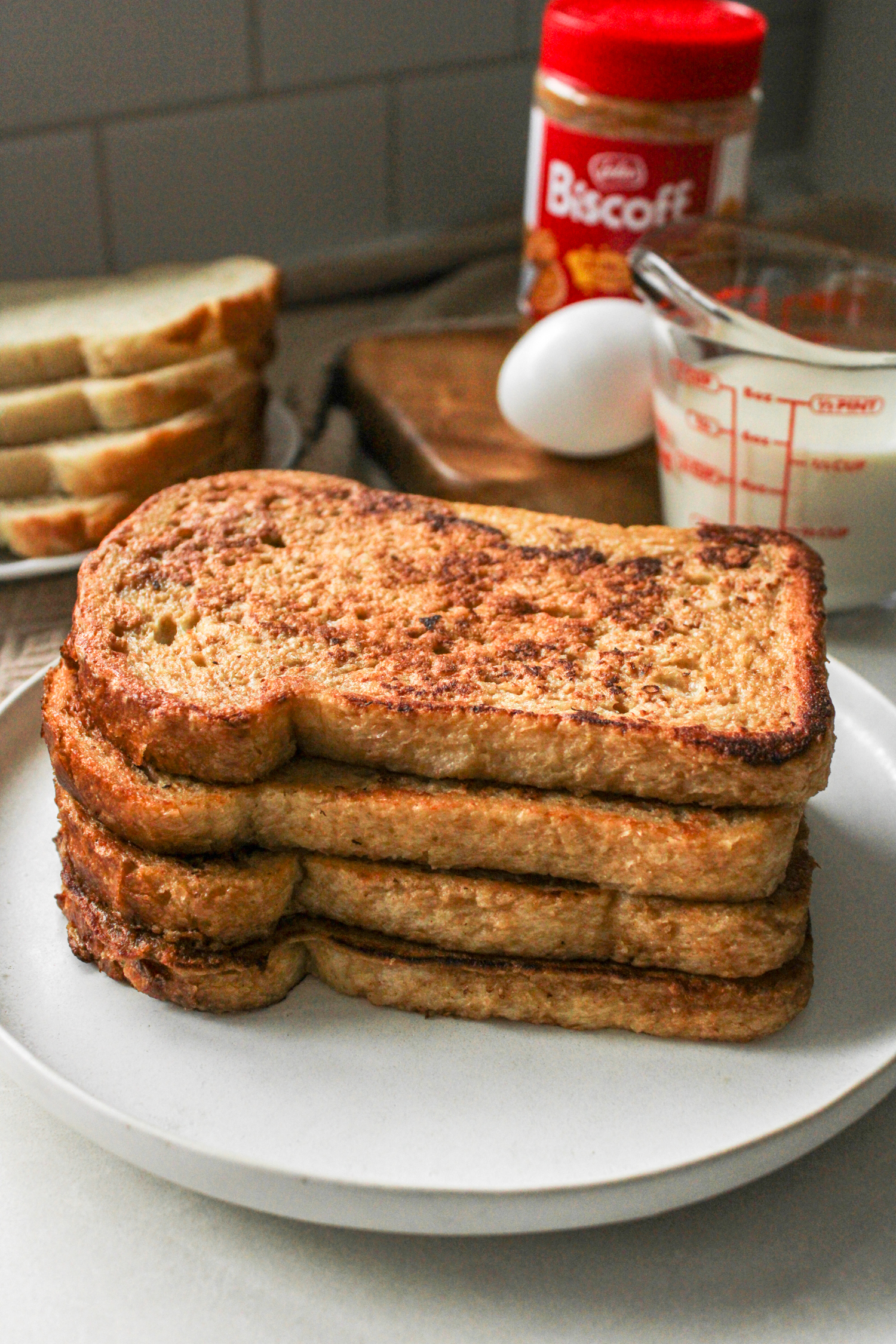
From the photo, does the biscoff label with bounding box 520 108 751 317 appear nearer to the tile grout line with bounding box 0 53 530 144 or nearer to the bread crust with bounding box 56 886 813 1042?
the tile grout line with bounding box 0 53 530 144

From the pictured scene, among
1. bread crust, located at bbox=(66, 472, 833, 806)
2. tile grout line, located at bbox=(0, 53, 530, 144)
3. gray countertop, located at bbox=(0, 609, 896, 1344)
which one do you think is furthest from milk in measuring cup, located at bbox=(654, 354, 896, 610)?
tile grout line, located at bbox=(0, 53, 530, 144)

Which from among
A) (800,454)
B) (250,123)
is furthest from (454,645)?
(250,123)

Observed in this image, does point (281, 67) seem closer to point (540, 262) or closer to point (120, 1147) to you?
point (540, 262)

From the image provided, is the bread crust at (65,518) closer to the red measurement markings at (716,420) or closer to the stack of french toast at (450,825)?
the stack of french toast at (450,825)

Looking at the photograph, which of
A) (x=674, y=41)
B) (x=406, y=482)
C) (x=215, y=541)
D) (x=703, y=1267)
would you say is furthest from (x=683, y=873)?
(x=674, y=41)

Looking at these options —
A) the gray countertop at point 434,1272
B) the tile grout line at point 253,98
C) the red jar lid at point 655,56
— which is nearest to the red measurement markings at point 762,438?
the red jar lid at point 655,56

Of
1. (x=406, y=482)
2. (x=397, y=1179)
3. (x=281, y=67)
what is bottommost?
(x=406, y=482)
